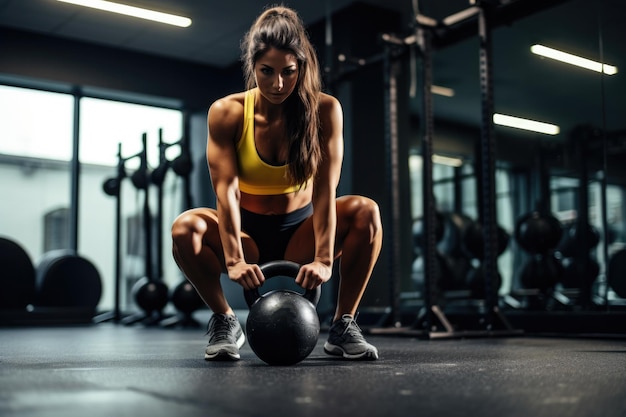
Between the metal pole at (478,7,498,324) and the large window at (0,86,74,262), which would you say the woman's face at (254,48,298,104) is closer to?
the metal pole at (478,7,498,324)

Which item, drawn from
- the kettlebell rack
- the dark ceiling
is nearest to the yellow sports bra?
the kettlebell rack

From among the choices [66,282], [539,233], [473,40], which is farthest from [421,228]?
[66,282]

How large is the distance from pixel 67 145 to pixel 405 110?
3372mm

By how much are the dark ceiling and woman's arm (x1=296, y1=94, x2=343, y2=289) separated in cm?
192

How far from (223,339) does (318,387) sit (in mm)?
709

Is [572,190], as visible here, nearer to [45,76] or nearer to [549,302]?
[549,302]

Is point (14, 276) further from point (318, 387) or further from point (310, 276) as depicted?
point (318, 387)

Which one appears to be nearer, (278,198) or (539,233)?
(278,198)

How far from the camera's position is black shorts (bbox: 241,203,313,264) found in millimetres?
2080

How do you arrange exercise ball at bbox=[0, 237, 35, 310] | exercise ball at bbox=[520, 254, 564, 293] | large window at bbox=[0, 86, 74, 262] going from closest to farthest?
exercise ball at bbox=[520, 254, 564, 293] → exercise ball at bbox=[0, 237, 35, 310] → large window at bbox=[0, 86, 74, 262]

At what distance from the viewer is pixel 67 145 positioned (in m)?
6.87

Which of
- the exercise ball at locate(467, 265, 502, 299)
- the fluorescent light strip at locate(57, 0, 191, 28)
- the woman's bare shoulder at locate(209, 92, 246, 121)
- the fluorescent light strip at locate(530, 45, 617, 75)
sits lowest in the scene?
the exercise ball at locate(467, 265, 502, 299)

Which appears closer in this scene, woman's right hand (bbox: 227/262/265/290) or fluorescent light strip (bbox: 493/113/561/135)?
woman's right hand (bbox: 227/262/265/290)

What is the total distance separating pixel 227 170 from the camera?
76.1 inches
